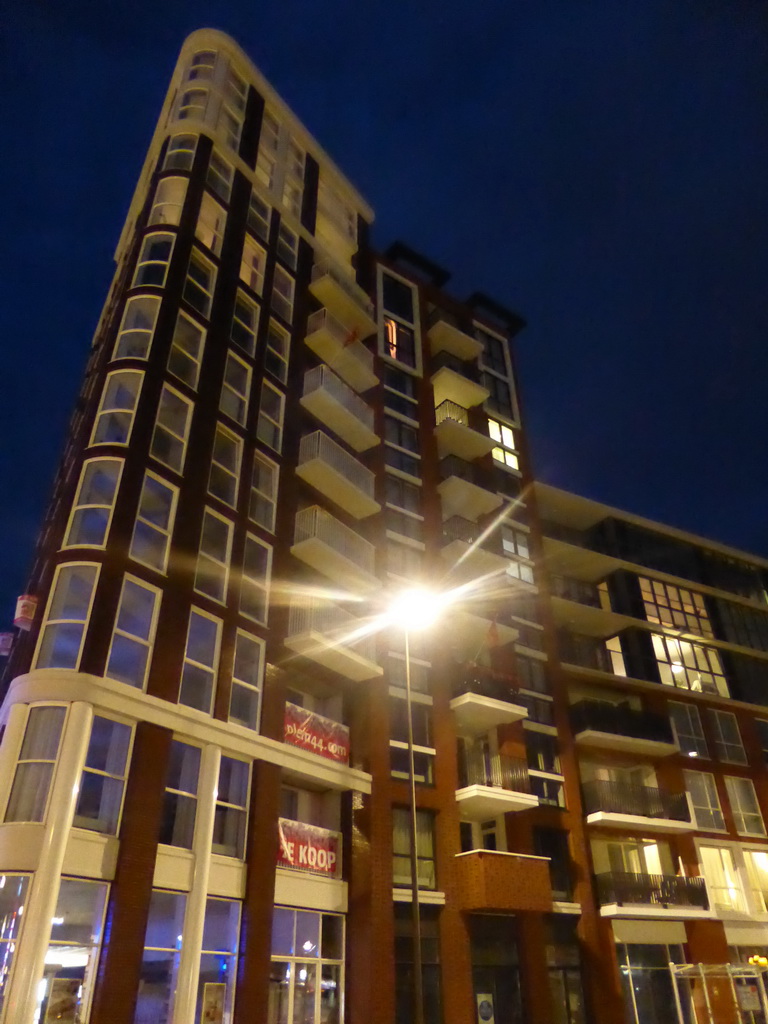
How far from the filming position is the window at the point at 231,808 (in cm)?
2031

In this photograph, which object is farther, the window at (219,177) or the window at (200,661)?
the window at (219,177)

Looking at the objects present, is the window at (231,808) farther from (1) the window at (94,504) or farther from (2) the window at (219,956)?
(1) the window at (94,504)

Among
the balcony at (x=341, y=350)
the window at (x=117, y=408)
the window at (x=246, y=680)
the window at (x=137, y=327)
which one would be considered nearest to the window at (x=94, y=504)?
the window at (x=117, y=408)

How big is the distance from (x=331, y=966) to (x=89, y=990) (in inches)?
334

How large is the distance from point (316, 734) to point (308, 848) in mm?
3306

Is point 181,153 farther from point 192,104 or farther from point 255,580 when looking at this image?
point 255,580

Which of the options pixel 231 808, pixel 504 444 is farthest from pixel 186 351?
pixel 504 444

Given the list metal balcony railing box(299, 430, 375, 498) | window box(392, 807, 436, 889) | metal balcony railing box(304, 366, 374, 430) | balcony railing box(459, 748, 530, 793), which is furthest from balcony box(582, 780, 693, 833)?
metal balcony railing box(304, 366, 374, 430)

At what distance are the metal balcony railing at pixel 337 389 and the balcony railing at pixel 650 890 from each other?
64.6ft

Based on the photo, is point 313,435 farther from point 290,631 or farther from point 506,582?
point 506,582

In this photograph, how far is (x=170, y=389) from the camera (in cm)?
2438

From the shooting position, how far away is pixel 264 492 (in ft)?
88.4

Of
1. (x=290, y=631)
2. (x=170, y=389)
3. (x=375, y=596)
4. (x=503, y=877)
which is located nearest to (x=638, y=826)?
(x=503, y=877)

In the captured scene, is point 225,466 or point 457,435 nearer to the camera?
point 225,466
